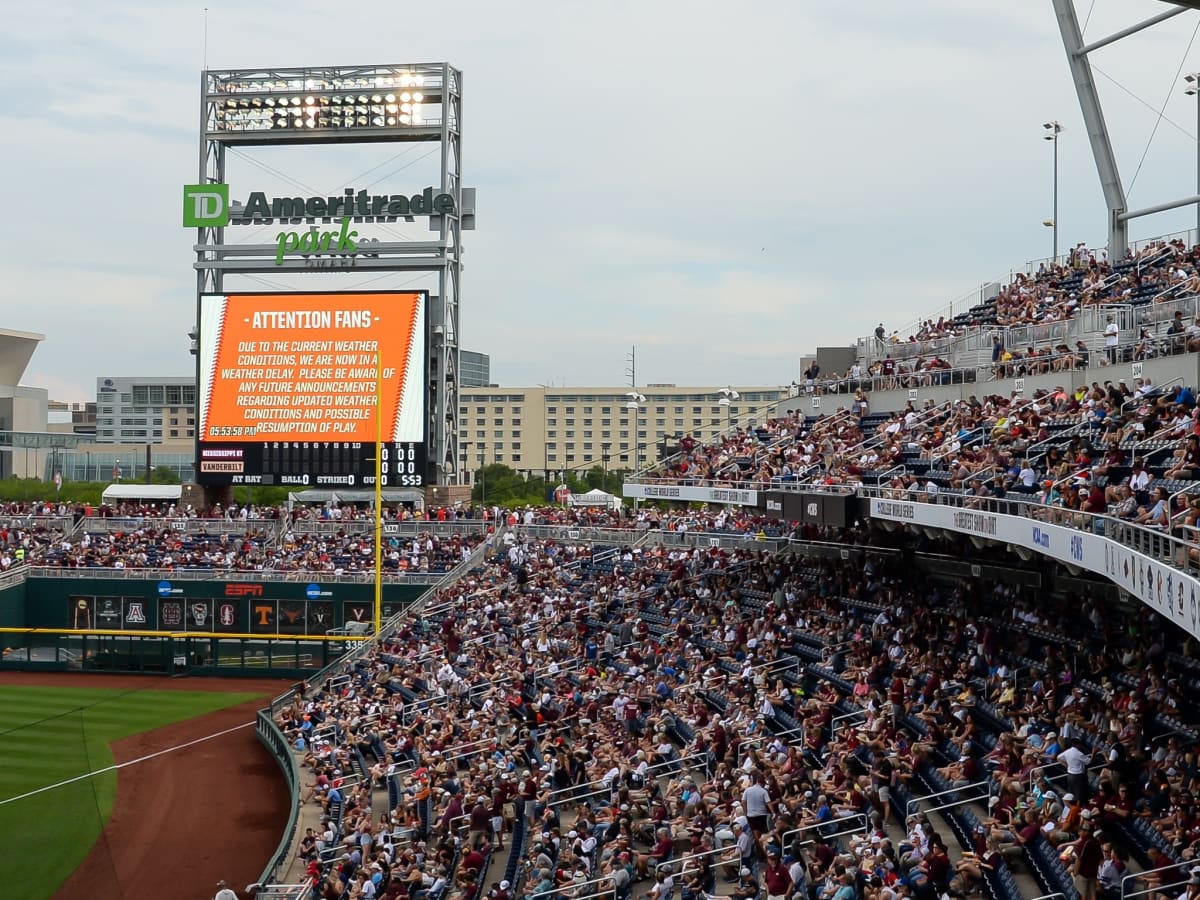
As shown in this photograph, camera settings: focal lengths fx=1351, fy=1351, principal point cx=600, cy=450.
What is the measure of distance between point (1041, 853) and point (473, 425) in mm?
117741

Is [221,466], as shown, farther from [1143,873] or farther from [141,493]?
[1143,873]

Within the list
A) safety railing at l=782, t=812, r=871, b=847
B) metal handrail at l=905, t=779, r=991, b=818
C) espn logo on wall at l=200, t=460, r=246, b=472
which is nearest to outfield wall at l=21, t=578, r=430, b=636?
espn logo on wall at l=200, t=460, r=246, b=472

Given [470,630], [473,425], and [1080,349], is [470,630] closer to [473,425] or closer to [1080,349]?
[1080,349]

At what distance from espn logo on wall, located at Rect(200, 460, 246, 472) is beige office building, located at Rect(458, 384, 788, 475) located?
87.0m

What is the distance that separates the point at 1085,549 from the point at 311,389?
87.8 feet

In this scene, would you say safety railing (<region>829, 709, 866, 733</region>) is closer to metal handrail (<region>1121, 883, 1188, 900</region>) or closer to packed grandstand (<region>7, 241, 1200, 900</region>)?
packed grandstand (<region>7, 241, 1200, 900</region>)

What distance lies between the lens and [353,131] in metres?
38.7

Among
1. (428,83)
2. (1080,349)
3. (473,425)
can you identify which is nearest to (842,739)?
(1080,349)

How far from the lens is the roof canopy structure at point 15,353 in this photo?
Answer: 242 ft

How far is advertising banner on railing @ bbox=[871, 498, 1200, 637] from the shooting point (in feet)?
29.4

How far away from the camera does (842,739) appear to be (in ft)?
46.8

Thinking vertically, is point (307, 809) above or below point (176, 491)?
below

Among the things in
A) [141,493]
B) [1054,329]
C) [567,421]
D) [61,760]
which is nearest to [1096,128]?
[1054,329]

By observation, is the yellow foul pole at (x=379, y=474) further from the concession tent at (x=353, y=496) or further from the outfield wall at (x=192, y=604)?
the concession tent at (x=353, y=496)
